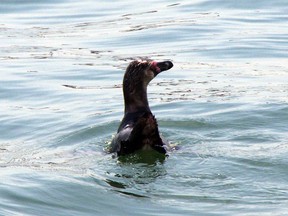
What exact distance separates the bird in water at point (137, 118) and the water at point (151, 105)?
0.65 feet

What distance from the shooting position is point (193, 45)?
17266 mm

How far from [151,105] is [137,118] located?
3046 millimetres

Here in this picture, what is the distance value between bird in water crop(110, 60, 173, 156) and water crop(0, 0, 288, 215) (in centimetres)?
20

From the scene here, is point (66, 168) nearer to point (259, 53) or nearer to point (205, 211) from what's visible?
point (205, 211)

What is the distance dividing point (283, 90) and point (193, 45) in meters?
3.86

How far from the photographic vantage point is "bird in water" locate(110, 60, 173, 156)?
9.92m

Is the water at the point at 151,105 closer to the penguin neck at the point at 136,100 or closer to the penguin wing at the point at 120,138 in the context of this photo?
the penguin wing at the point at 120,138

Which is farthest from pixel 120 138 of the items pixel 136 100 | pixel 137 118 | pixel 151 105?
pixel 151 105

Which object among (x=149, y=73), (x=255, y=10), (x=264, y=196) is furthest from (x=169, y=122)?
(x=255, y=10)

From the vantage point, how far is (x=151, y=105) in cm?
1330

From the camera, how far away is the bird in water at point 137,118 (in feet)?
32.6

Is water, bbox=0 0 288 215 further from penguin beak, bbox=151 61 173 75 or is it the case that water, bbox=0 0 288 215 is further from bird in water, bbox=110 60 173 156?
penguin beak, bbox=151 61 173 75

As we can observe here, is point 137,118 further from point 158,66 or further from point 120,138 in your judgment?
point 158,66

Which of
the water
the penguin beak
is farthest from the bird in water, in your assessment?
the water
